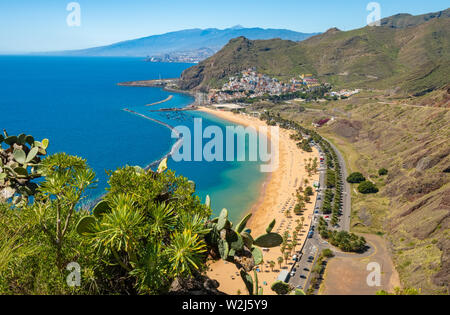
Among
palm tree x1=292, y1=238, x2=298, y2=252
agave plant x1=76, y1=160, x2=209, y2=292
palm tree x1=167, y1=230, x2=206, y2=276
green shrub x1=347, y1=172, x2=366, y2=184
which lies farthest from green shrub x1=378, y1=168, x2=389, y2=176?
palm tree x1=167, y1=230, x2=206, y2=276

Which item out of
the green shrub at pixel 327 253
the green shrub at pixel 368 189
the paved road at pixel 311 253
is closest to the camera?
the paved road at pixel 311 253

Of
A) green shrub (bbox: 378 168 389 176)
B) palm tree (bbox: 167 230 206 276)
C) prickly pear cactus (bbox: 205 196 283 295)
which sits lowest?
green shrub (bbox: 378 168 389 176)

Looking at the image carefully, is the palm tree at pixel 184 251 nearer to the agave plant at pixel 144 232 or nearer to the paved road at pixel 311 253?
the agave plant at pixel 144 232

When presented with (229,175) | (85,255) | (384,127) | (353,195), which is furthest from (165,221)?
(384,127)

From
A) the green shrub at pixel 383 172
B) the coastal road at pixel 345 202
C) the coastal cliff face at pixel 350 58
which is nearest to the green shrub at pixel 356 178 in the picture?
Result: the coastal road at pixel 345 202

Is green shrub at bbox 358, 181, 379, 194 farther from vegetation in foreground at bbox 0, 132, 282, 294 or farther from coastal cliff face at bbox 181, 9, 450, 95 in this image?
coastal cliff face at bbox 181, 9, 450, 95

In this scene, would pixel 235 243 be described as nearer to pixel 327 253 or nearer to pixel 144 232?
pixel 144 232
